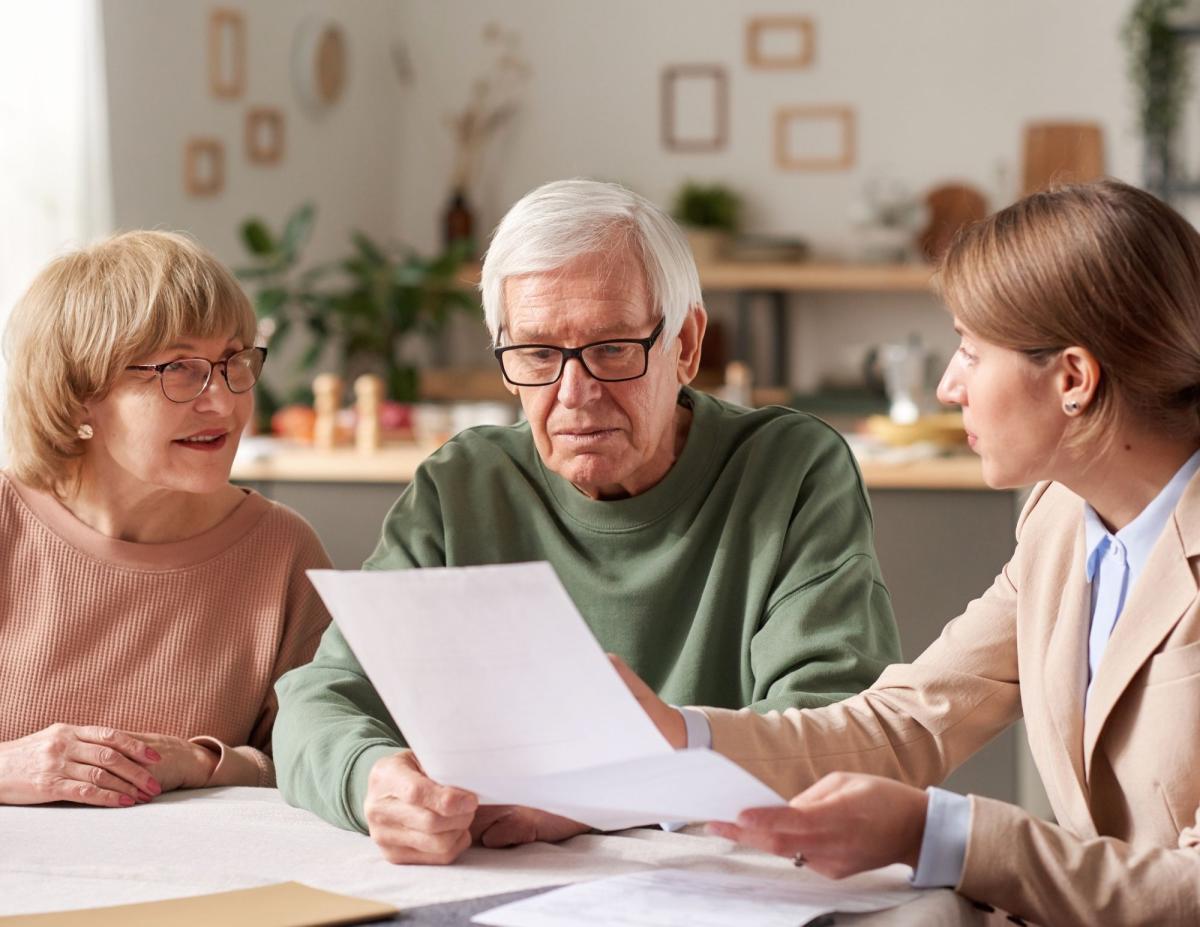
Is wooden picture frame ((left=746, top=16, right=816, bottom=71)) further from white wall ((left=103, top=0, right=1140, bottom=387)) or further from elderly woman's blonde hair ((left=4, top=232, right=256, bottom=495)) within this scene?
elderly woman's blonde hair ((left=4, top=232, right=256, bottom=495))

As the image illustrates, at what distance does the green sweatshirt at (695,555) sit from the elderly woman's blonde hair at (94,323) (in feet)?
0.99

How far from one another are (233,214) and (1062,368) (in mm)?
4981

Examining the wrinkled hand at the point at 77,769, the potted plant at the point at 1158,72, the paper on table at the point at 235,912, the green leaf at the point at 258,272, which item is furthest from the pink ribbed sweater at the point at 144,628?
the potted plant at the point at 1158,72

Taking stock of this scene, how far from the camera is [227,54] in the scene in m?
5.70

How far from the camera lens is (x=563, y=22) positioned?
6.89 metres

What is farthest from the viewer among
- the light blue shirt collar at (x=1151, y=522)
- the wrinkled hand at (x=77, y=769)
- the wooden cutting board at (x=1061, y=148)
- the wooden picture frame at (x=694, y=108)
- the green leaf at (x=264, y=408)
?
the wooden picture frame at (x=694, y=108)

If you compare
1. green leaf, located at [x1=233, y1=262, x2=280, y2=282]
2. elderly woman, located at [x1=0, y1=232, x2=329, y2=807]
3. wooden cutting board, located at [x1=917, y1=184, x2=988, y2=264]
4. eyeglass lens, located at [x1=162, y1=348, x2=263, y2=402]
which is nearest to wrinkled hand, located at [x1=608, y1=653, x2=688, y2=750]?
elderly woman, located at [x1=0, y1=232, x2=329, y2=807]

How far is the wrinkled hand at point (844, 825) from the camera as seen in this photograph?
1100 mm

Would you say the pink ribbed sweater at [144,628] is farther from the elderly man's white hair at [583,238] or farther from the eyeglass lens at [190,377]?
the elderly man's white hair at [583,238]

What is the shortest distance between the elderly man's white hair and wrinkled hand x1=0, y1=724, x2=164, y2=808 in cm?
54

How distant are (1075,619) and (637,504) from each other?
49cm

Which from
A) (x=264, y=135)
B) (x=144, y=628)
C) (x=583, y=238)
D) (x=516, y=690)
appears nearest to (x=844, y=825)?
(x=516, y=690)

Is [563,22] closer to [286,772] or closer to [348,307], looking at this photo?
[348,307]

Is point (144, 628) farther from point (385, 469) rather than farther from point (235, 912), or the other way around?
point (385, 469)
